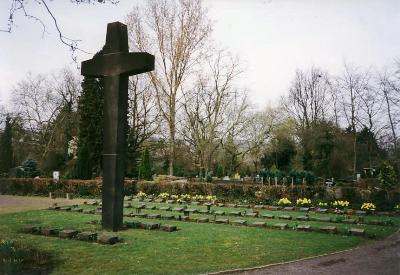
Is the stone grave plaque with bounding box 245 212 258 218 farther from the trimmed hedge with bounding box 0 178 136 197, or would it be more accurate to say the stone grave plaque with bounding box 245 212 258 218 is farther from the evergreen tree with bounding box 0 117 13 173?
the evergreen tree with bounding box 0 117 13 173

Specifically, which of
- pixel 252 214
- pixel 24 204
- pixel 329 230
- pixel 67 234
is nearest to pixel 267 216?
pixel 252 214

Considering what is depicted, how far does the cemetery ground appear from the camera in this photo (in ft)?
23.7

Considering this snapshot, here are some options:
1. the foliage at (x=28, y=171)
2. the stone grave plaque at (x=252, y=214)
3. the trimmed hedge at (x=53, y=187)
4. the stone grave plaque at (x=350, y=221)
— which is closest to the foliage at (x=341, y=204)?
the stone grave plaque at (x=350, y=221)

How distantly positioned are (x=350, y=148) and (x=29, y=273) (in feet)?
126

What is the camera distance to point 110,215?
10.5m

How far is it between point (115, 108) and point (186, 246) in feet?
14.1

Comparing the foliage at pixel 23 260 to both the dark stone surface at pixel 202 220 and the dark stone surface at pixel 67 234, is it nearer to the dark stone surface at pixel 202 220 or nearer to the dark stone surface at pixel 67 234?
the dark stone surface at pixel 67 234

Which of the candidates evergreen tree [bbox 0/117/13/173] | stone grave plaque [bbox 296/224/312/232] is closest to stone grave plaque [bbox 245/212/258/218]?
stone grave plaque [bbox 296/224/312/232]

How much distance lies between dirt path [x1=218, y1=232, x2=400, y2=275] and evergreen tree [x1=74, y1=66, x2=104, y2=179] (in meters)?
26.1

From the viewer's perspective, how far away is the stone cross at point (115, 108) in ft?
34.4

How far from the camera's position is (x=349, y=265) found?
25.0ft

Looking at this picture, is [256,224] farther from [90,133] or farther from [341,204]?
[90,133]

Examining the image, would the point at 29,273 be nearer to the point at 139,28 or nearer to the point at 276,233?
the point at 276,233

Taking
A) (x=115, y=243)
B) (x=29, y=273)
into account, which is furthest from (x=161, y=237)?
(x=29, y=273)
